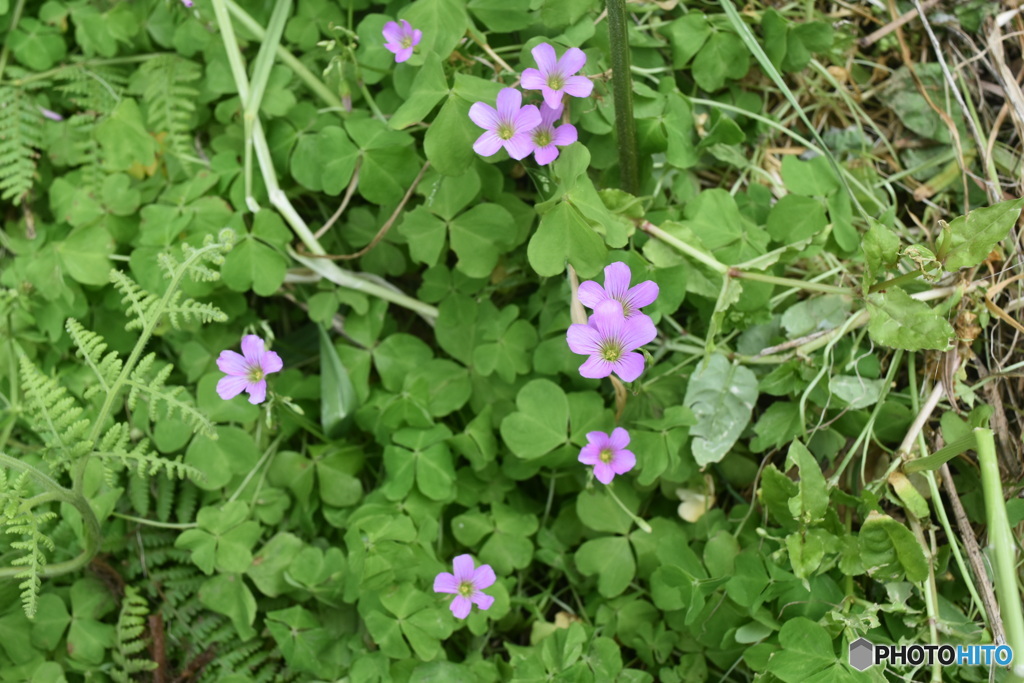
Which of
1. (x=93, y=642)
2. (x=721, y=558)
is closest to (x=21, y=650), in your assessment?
(x=93, y=642)

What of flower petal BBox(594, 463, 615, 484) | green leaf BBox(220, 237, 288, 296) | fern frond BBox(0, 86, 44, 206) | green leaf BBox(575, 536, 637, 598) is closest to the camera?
flower petal BBox(594, 463, 615, 484)

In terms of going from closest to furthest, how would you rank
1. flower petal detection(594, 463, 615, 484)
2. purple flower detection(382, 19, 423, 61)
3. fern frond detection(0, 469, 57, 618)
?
fern frond detection(0, 469, 57, 618) < flower petal detection(594, 463, 615, 484) < purple flower detection(382, 19, 423, 61)

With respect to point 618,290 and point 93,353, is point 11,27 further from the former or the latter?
point 618,290

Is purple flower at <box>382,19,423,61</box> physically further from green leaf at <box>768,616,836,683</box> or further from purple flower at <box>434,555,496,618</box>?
green leaf at <box>768,616,836,683</box>

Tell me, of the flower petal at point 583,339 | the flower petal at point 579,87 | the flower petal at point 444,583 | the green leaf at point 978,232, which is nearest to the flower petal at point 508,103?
the flower petal at point 579,87

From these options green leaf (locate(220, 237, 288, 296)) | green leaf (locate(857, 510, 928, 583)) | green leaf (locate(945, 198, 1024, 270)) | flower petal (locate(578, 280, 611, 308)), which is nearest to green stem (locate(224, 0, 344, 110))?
green leaf (locate(220, 237, 288, 296))

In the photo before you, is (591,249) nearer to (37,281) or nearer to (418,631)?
(418,631)
